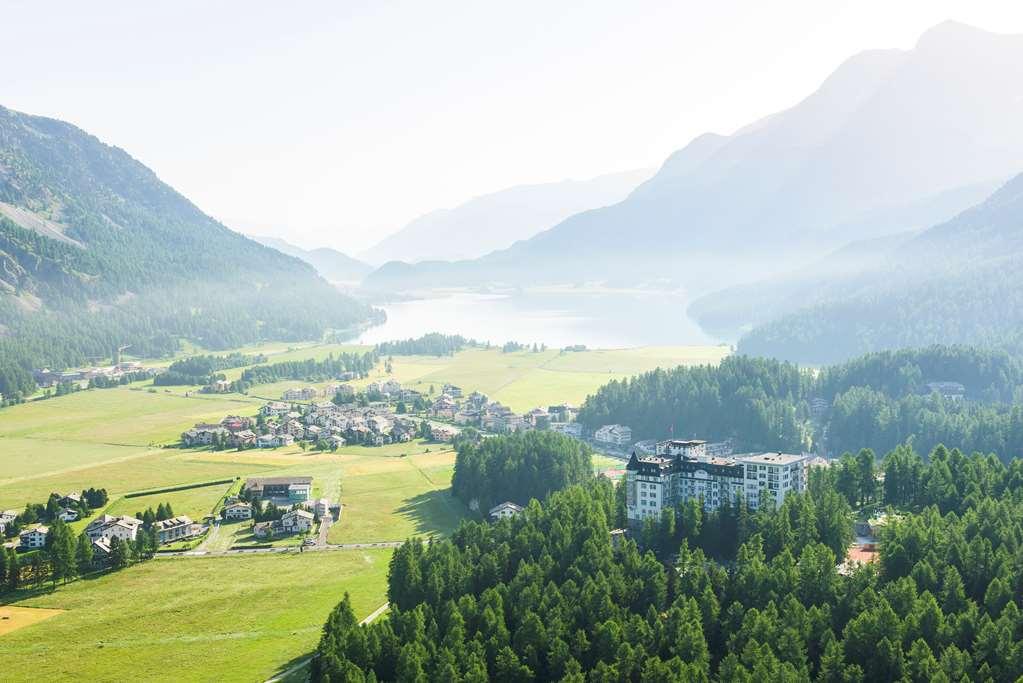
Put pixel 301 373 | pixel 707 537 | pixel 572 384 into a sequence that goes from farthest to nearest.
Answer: pixel 301 373
pixel 572 384
pixel 707 537

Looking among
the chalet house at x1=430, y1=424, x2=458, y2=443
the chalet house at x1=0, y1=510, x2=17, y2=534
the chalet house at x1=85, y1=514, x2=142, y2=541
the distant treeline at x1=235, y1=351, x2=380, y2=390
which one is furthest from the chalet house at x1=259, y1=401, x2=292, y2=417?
the chalet house at x1=85, y1=514, x2=142, y2=541

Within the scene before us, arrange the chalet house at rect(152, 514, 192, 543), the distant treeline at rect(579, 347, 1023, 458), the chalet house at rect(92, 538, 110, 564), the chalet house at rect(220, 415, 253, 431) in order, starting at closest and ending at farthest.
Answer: the chalet house at rect(92, 538, 110, 564) → the chalet house at rect(152, 514, 192, 543) → the distant treeline at rect(579, 347, 1023, 458) → the chalet house at rect(220, 415, 253, 431)

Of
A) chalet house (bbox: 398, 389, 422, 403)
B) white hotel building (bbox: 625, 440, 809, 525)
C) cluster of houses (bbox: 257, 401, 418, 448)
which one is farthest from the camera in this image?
chalet house (bbox: 398, 389, 422, 403)

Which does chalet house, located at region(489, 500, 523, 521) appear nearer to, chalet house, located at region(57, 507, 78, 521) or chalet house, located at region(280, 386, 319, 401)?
chalet house, located at region(57, 507, 78, 521)

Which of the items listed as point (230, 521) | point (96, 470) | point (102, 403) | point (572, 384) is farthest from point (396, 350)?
point (230, 521)

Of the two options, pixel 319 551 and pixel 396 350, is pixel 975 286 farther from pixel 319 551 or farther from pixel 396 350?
pixel 319 551
